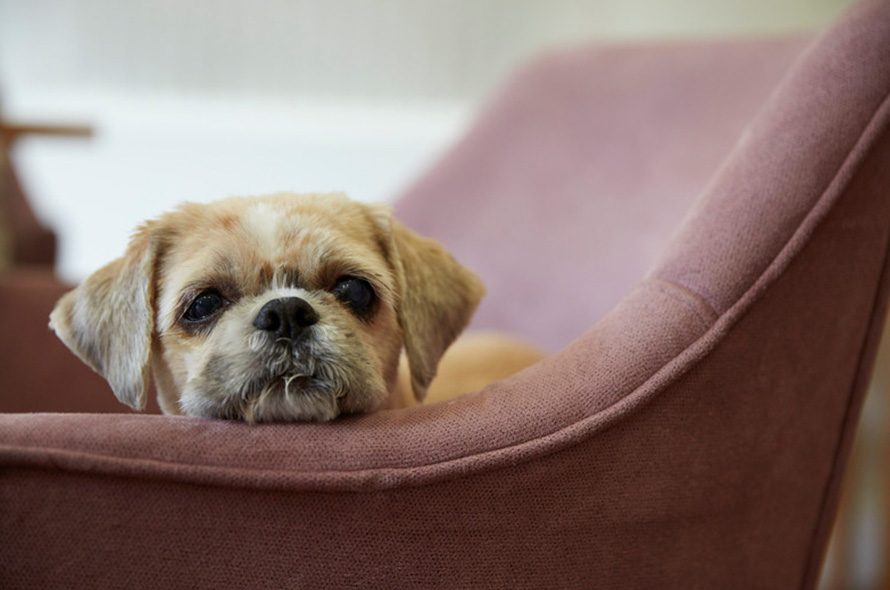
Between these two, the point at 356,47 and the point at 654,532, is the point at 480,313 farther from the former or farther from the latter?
the point at 356,47

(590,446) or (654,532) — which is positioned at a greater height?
(590,446)

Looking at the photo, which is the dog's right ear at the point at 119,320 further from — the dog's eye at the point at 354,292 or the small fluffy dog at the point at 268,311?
the dog's eye at the point at 354,292

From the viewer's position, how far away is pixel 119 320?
4.13ft

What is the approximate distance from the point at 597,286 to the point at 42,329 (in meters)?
1.54

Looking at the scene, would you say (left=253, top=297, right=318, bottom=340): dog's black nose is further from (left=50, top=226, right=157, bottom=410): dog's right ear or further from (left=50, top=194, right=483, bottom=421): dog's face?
(left=50, top=226, right=157, bottom=410): dog's right ear

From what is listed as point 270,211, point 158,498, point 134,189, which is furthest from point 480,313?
point 134,189

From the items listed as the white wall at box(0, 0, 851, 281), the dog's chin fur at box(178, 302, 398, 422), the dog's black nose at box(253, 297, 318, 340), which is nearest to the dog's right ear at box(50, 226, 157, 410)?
the dog's chin fur at box(178, 302, 398, 422)

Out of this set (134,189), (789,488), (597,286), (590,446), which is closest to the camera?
(590,446)

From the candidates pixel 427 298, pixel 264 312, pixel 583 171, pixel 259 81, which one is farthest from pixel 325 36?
pixel 264 312

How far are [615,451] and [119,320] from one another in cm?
83

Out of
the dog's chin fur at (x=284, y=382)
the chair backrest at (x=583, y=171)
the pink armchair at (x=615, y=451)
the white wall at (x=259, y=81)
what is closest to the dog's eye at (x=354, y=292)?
the dog's chin fur at (x=284, y=382)

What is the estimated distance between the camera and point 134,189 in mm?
3795

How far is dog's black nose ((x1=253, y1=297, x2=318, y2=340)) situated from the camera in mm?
1132

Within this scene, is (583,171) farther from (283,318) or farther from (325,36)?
(325,36)
